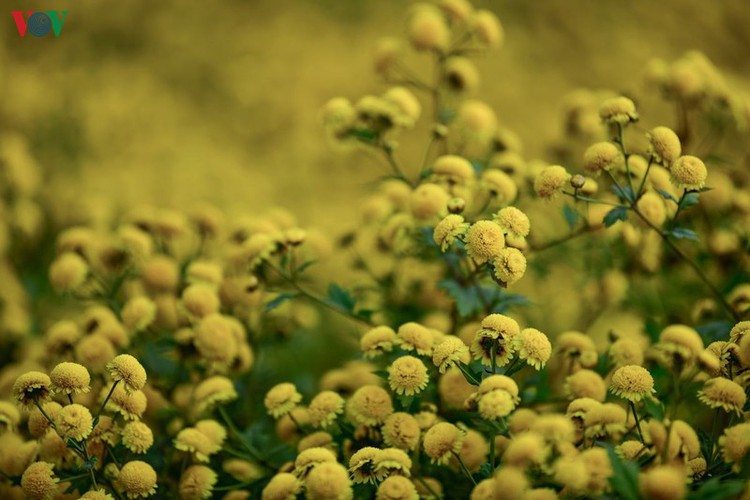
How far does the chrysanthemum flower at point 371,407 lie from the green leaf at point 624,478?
37 centimetres

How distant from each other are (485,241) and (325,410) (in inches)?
15.0

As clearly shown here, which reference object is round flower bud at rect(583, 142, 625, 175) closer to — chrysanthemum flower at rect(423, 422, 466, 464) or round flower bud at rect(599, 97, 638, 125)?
round flower bud at rect(599, 97, 638, 125)

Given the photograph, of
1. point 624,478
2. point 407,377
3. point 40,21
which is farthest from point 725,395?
point 40,21

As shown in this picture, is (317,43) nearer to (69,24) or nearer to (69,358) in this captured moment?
(69,24)

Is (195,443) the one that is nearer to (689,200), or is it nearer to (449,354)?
(449,354)

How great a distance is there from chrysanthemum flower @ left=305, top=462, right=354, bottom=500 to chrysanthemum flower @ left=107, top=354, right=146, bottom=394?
305mm

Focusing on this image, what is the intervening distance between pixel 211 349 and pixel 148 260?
1.11 feet

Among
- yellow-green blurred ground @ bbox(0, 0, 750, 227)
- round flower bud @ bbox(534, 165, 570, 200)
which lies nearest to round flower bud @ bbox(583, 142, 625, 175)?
round flower bud @ bbox(534, 165, 570, 200)

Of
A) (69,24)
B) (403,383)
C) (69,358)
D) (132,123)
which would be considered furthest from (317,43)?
(403,383)

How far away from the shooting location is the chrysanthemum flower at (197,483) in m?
1.25

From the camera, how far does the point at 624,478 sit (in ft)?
3.02

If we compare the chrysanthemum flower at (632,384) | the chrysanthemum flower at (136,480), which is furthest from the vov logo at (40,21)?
the chrysanthemum flower at (632,384)

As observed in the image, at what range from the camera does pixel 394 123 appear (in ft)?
4.98

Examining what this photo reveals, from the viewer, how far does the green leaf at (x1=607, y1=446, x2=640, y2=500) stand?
2.97ft
